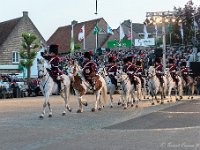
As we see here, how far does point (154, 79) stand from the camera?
2734cm

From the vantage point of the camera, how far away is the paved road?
12.3 meters

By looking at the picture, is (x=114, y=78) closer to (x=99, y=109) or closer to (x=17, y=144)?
(x=99, y=109)

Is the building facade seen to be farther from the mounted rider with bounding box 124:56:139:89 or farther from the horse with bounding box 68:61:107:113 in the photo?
the horse with bounding box 68:61:107:113

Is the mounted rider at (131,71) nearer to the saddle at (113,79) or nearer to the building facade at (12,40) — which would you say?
the saddle at (113,79)

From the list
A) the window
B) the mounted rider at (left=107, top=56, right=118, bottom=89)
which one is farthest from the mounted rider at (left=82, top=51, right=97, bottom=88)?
the window

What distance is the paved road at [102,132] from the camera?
12312mm

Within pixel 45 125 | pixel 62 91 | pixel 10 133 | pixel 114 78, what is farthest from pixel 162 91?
pixel 10 133

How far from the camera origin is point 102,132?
49.3ft

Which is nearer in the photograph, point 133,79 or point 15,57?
point 133,79

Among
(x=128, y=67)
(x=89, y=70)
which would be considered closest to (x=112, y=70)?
(x=128, y=67)

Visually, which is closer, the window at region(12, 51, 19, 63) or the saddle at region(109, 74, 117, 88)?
the saddle at region(109, 74, 117, 88)

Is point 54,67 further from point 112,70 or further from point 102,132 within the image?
point 102,132

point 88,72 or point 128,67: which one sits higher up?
point 128,67

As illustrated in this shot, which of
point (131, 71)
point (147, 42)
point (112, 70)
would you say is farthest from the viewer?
point (147, 42)
